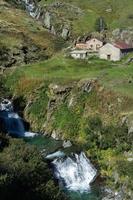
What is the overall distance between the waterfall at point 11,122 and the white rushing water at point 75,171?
17.0 metres

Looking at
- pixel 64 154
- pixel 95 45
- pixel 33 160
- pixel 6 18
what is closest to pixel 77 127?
pixel 64 154

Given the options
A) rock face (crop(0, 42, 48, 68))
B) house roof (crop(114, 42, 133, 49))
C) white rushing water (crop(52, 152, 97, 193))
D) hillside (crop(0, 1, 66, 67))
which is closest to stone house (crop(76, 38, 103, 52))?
house roof (crop(114, 42, 133, 49))

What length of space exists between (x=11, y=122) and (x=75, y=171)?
24354 millimetres

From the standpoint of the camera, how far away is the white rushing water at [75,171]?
79.8 m

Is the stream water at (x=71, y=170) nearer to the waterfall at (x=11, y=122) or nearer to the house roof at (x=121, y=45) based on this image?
the waterfall at (x=11, y=122)

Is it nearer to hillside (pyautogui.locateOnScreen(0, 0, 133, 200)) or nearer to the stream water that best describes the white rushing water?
the stream water

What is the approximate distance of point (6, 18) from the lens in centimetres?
18125

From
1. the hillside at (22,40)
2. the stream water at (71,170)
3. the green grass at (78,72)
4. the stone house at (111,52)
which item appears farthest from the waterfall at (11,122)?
the stone house at (111,52)

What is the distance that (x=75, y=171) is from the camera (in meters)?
81.8

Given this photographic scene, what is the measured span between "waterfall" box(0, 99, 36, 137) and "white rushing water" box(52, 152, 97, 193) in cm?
1703

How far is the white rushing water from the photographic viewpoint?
79.8m

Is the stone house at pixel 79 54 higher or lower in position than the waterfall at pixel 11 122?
higher

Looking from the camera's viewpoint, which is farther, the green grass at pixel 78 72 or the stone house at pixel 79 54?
the stone house at pixel 79 54

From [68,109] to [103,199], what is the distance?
1182 inches
